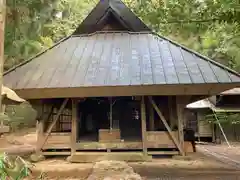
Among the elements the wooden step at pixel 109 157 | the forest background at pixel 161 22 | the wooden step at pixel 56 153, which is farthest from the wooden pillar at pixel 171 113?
the wooden step at pixel 56 153

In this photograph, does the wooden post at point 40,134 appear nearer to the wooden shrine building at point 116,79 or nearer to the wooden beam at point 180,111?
the wooden shrine building at point 116,79

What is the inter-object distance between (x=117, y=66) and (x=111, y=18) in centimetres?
320

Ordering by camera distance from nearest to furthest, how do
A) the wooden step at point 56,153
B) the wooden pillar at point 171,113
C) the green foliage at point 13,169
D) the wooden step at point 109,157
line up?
the green foliage at point 13,169, the wooden step at point 109,157, the wooden step at point 56,153, the wooden pillar at point 171,113

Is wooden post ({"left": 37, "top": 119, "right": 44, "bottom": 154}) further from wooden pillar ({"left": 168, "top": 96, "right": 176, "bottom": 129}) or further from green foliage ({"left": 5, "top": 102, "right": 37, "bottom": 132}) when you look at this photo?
green foliage ({"left": 5, "top": 102, "right": 37, "bottom": 132})

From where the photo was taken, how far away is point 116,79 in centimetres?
784

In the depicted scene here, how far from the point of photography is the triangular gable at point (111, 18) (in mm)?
10766

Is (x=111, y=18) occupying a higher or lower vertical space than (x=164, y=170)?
higher

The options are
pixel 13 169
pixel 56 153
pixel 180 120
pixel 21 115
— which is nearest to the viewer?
pixel 13 169

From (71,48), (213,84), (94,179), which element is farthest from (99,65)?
(94,179)

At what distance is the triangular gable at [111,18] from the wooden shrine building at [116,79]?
36 mm

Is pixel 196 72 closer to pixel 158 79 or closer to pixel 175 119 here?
pixel 158 79

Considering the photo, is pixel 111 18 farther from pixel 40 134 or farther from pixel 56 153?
pixel 56 153

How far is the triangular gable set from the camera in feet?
35.3

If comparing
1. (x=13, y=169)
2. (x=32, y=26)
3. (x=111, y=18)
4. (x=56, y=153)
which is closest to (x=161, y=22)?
(x=13, y=169)
